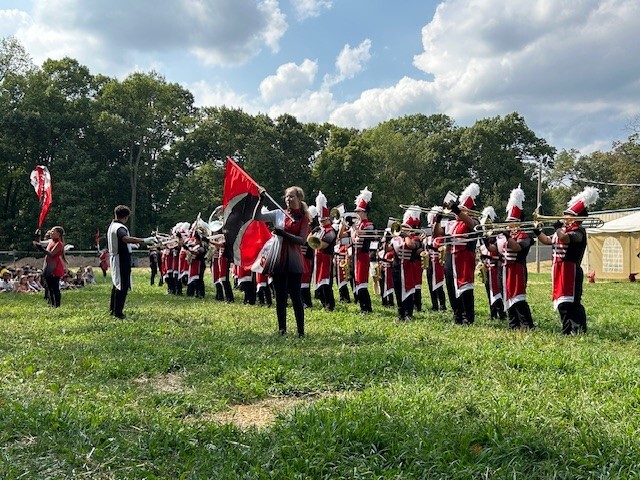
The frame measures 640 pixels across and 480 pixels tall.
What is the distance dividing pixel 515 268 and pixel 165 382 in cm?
534

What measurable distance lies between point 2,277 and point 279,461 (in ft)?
61.0

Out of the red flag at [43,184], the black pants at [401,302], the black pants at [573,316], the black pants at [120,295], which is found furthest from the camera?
the red flag at [43,184]

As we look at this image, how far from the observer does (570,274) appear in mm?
7750

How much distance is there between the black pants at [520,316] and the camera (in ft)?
27.9

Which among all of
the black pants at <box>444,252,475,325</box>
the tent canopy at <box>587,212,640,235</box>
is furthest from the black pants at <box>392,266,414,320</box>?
the tent canopy at <box>587,212,640,235</box>

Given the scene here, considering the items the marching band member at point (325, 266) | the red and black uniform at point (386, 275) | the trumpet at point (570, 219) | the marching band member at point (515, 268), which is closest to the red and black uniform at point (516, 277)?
the marching band member at point (515, 268)

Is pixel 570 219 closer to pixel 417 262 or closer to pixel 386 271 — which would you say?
pixel 417 262

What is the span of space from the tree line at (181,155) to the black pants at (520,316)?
3922 cm

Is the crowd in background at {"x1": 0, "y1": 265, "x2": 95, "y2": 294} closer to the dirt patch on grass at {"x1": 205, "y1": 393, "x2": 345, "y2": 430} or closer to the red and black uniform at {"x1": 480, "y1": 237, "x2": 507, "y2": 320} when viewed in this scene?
the red and black uniform at {"x1": 480, "y1": 237, "x2": 507, "y2": 320}

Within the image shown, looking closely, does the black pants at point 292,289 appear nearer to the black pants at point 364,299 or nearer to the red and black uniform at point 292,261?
the red and black uniform at point 292,261

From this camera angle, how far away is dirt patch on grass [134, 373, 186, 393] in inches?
205

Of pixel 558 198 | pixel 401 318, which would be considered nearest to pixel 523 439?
pixel 401 318

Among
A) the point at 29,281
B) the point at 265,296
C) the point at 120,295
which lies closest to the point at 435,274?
the point at 265,296

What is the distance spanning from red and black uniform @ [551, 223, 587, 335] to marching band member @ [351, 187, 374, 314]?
4032 millimetres
